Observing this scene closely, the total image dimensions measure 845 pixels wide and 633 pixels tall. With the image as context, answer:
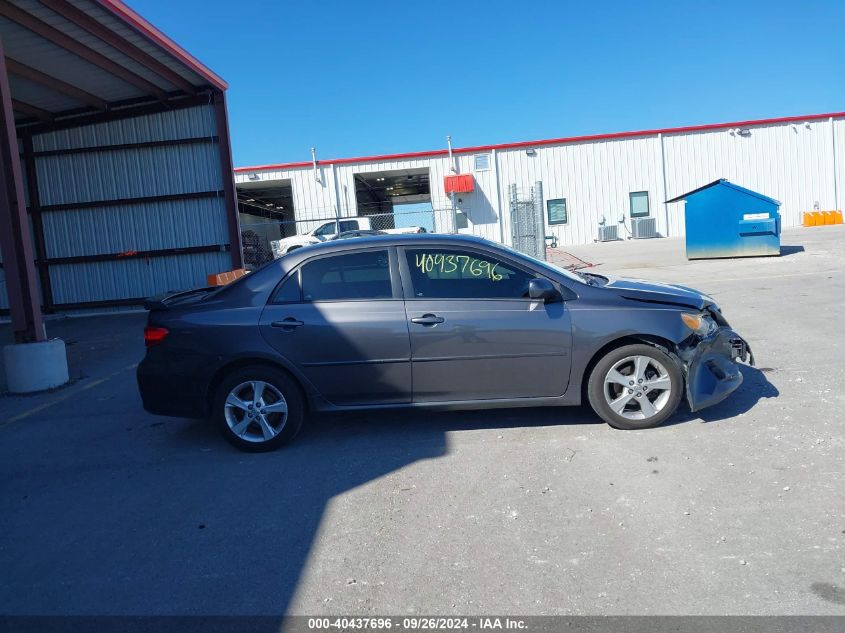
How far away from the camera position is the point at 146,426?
21.0 feet

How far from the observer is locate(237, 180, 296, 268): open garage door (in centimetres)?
2664

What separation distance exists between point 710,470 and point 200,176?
1545 cm

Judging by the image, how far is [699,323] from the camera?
5.25 meters

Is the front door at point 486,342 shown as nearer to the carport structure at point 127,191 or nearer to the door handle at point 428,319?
the door handle at point 428,319

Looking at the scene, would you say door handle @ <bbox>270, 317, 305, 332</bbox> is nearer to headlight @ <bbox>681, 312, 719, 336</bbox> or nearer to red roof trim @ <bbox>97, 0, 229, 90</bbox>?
headlight @ <bbox>681, 312, 719, 336</bbox>

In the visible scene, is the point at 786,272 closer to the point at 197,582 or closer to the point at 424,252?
the point at 424,252

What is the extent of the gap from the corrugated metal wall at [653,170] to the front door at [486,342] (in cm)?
2544

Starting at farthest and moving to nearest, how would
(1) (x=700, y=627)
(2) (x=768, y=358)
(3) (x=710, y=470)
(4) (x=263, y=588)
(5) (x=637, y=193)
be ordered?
1. (5) (x=637, y=193)
2. (2) (x=768, y=358)
3. (3) (x=710, y=470)
4. (4) (x=263, y=588)
5. (1) (x=700, y=627)

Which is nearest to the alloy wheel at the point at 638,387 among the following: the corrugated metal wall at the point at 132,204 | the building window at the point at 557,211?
the corrugated metal wall at the point at 132,204

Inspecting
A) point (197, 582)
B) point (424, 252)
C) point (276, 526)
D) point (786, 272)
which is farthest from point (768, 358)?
point (786, 272)

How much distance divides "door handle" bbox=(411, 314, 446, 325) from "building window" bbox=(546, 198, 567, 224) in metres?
27.1

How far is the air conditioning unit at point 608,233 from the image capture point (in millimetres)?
30828

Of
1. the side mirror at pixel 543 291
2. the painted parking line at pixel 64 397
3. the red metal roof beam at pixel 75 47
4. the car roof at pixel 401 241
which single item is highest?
the red metal roof beam at pixel 75 47

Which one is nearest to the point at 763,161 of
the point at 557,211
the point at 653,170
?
the point at 653,170
